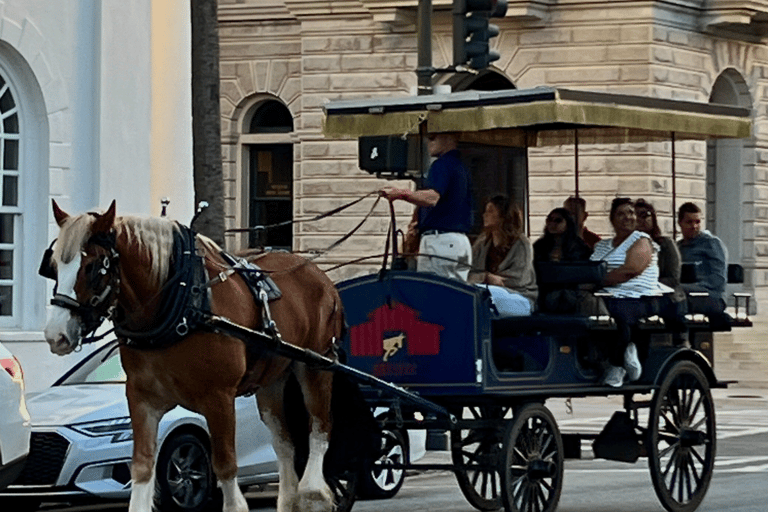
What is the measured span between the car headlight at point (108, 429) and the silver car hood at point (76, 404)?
0.05 meters

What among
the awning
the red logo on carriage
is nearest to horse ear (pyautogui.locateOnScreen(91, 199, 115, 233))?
the red logo on carriage

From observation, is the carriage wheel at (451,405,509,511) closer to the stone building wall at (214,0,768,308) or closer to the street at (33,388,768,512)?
the street at (33,388,768,512)

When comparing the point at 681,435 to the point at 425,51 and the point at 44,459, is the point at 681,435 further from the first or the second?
the point at 425,51

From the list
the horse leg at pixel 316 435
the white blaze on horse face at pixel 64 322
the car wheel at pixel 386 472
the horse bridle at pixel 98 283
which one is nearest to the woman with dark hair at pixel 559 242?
the car wheel at pixel 386 472

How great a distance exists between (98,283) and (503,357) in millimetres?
3754

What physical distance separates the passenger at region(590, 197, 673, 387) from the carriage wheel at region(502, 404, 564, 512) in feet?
2.75

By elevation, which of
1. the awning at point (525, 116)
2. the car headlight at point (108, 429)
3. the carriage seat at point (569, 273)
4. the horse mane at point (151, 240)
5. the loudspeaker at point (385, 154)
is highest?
the awning at point (525, 116)

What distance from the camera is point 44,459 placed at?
13.5 meters

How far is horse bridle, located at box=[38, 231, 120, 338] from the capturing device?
10125 mm

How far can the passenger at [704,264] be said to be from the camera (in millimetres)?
14539

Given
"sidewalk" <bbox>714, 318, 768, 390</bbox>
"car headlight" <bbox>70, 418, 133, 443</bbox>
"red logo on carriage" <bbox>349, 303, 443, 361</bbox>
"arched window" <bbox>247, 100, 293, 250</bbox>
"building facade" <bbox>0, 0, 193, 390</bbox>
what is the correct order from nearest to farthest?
"red logo on carriage" <bbox>349, 303, 443, 361</bbox>, "car headlight" <bbox>70, 418, 133, 443</bbox>, "building facade" <bbox>0, 0, 193, 390</bbox>, "sidewalk" <bbox>714, 318, 768, 390</bbox>, "arched window" <bbox>247, 100, 293, 250</bbox>

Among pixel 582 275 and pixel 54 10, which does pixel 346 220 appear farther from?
pixel 582 275

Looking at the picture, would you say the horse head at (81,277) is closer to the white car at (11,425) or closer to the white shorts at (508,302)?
the white car at (11,425)

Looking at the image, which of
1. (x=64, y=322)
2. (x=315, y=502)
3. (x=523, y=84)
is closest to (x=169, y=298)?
(x=64, y=322)
